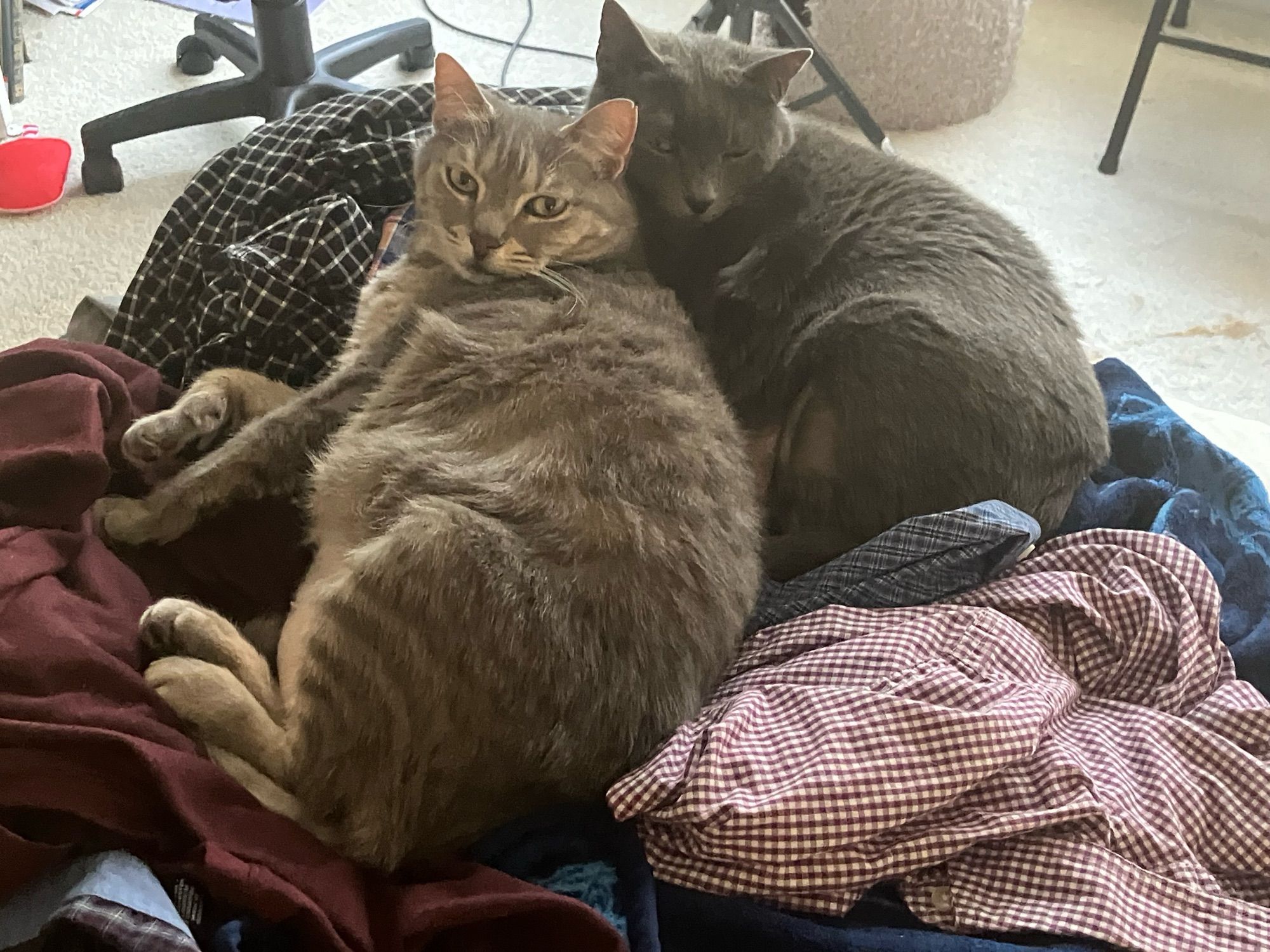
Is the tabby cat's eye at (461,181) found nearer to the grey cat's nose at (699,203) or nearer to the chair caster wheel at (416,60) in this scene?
the grey cat's nose at (699,203)

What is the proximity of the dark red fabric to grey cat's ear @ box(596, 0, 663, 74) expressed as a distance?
1075 mm

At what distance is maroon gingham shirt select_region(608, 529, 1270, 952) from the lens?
3.41ft

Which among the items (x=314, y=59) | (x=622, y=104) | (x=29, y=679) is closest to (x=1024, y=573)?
(x=622, y=104)

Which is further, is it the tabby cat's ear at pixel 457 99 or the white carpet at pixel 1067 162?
the white carpet at pixel 1067 162

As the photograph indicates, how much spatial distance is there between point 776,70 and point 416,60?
69.7 inches

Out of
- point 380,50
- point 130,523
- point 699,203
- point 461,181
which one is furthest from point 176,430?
point 380,50

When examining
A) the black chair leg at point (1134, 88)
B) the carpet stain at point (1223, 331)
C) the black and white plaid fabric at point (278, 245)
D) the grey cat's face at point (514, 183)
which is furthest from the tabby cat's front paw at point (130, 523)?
the black chair leg at point (1134, 88)

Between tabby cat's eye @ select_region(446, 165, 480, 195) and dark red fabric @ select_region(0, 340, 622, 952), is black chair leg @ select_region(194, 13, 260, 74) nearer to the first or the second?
tabby cat's eye @ select_region(446, 165, 480, 195)

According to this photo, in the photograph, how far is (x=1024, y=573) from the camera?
1.39 m

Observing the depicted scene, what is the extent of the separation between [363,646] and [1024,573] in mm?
838

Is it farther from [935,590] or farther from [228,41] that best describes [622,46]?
[228,41]

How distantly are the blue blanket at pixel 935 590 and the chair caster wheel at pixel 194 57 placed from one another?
2499 millimetres

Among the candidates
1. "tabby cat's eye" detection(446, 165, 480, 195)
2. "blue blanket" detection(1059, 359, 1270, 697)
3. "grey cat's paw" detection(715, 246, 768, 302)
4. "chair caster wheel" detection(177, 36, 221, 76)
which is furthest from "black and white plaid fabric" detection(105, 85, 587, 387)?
"chair caster wheel" detection(177, 36, 221, 76)

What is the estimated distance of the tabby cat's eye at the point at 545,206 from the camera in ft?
5.01
